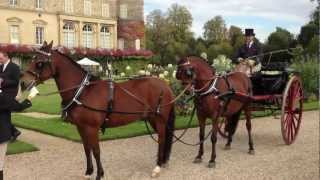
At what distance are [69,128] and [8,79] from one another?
671 centimetres

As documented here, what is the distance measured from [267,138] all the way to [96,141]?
18.4ft

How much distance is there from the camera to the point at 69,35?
6231 cm

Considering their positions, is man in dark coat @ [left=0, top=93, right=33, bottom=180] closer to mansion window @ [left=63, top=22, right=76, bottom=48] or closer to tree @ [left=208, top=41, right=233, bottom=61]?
mansion window @ [left=63, top=22, right=76, bottom=48]

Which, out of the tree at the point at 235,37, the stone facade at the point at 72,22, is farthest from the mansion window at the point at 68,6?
the tree at the point at 235,37

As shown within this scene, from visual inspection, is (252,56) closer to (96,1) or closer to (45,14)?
(45,14)

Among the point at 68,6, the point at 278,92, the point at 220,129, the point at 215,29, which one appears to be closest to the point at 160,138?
the point at 220,129

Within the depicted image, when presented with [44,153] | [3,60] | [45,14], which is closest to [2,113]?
[3,60]

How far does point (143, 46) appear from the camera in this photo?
69.8 meters

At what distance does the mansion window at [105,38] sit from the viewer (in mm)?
66438

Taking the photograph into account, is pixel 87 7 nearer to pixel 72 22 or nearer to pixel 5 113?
pixel 72 22

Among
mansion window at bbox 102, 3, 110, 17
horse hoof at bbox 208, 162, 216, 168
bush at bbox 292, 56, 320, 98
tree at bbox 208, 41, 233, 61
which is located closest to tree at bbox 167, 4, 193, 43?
mansion window at bbox 102, 3, 110, 17

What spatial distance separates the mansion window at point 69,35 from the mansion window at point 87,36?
1717 millimetres

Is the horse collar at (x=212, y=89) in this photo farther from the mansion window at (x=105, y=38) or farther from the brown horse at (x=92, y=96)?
the mansion window at (x=105, y=38)

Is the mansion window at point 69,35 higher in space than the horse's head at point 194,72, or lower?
higher
